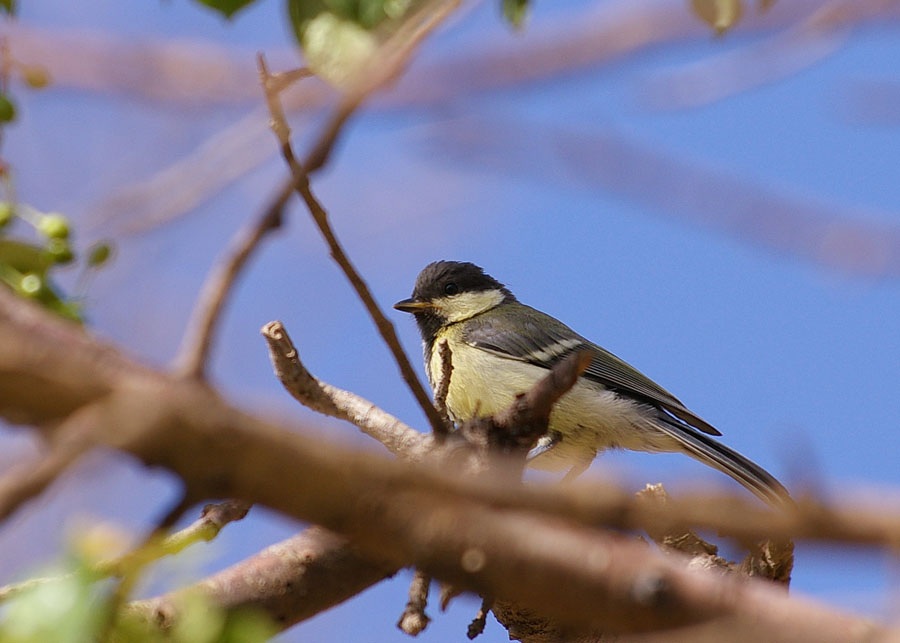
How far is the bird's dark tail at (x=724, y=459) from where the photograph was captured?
3896mm

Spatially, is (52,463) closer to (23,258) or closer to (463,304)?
(23,258)

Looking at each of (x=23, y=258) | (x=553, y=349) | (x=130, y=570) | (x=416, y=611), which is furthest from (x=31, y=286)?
(x=553, y=349)

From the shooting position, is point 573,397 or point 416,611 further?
point 573,397

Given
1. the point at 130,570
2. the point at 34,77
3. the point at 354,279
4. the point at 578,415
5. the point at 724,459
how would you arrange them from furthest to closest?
the point at 578,415, the point at 724,459, the point at 34,77, the point at 354,279, the point at 130,570

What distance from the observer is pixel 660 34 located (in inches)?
230

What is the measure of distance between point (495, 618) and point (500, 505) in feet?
6.84

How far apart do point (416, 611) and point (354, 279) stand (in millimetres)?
572

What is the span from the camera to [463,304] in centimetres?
534

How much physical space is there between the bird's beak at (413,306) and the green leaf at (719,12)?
297cm

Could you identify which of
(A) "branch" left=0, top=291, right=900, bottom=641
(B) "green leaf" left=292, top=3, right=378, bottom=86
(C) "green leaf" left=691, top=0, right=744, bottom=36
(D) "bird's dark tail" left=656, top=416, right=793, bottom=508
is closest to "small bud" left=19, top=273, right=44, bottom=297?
(B) "green leaf" left=292, top=3, right=378, bottom=86

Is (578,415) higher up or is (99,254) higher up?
(578,415)

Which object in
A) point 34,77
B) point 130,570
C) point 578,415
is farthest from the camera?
point 578,415

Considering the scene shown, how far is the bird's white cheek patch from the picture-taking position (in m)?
5.25

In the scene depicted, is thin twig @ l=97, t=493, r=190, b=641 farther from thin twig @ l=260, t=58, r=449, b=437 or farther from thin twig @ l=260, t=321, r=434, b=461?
thin twig @ l=260, t=321, r=434, b=461
